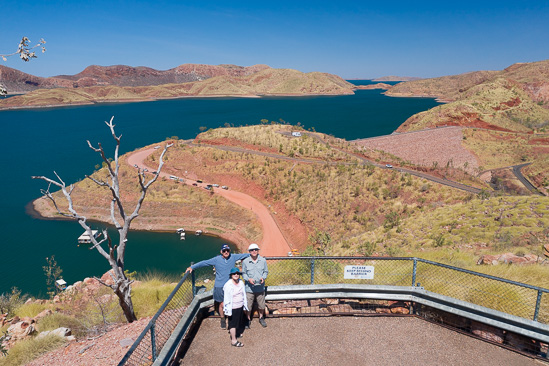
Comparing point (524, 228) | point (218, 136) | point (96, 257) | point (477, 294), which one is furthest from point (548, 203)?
point (218, 136)

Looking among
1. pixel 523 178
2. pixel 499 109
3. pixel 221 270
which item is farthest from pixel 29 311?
pixel 499 109

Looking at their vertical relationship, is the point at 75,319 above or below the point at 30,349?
below

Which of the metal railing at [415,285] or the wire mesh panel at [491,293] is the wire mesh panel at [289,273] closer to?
the metal railing at [415,285]

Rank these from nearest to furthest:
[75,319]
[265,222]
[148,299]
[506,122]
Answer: [75,319] → [148,299] → [265,222] → [506,122]

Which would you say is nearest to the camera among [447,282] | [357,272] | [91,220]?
[357,272]

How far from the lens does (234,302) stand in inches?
237

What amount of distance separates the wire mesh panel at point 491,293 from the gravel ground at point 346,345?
4.57ft

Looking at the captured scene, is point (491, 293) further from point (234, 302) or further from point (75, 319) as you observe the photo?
point (75, 319)

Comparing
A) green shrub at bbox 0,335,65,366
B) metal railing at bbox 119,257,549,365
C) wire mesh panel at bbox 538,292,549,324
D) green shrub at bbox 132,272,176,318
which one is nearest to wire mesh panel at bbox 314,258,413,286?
metal railing at bbox 119,257,549,365

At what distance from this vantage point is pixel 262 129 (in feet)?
214

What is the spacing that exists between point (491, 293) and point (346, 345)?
3.43m

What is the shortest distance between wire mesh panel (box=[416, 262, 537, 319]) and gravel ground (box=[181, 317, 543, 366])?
1.39m

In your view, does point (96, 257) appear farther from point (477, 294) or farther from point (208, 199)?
point (477, 294)

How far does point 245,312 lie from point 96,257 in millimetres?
37477
